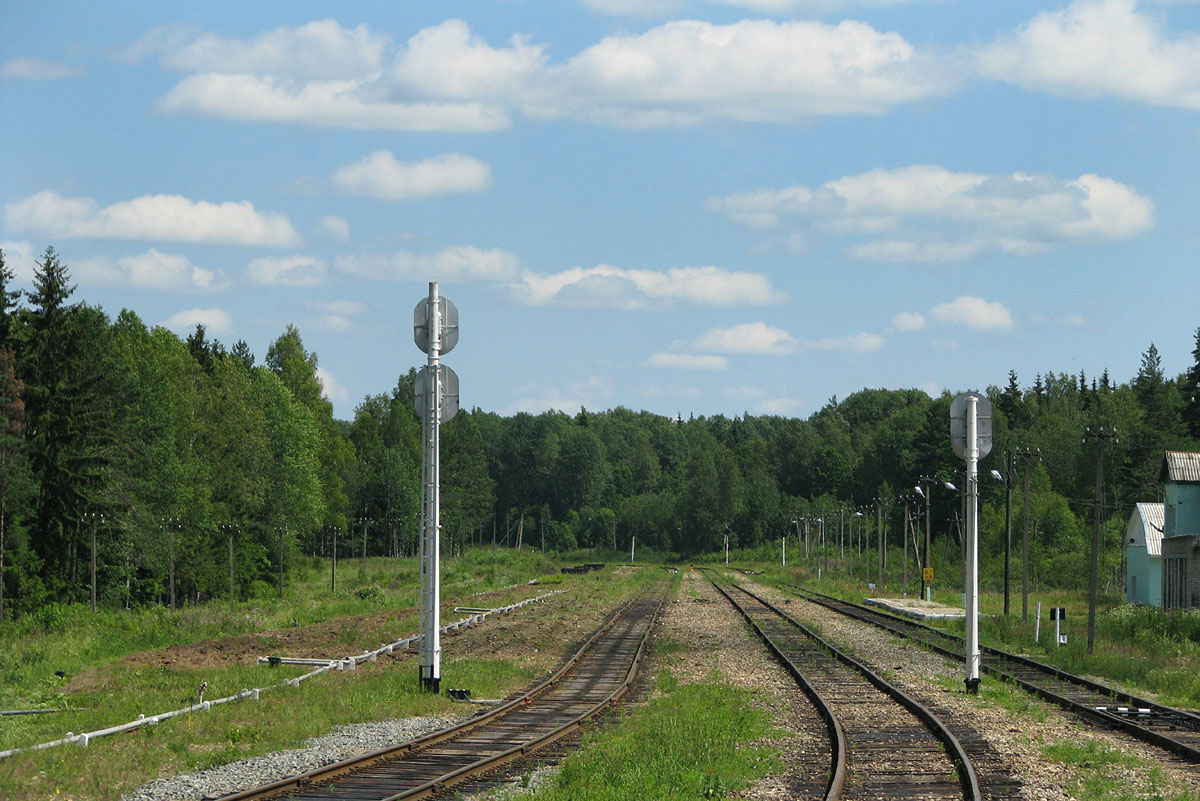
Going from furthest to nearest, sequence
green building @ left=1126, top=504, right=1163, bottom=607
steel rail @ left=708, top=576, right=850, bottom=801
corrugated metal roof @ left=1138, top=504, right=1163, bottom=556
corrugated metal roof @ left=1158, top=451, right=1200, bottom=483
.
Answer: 1. corrugated metal roof @ left=1138, top=504, right=1163, bottom=556
2. green building @ left=1126, top=504, right=1163, bottom=607
3. corrugated metal roof @ left=1158, top=451, right=1200, bottom=483
4. steel rail @ left=708, top=576, right=850, bottom=801

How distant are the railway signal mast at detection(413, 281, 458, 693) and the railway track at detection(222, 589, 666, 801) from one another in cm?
170

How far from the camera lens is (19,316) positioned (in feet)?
170

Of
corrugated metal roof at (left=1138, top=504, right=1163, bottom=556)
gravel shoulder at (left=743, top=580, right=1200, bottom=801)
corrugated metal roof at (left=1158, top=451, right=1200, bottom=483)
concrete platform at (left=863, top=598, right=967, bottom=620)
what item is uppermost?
corrugated metal roof at (left=1158, top=451, right=1200, bottom=483)

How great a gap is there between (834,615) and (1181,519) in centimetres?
1448

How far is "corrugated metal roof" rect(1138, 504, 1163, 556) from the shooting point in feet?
170

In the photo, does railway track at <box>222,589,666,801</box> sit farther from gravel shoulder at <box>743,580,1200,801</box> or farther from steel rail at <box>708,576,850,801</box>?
gravel shoulder at <box>743,580,1200,801</box>

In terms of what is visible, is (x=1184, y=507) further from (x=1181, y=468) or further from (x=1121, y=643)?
(x=1121, y=643)

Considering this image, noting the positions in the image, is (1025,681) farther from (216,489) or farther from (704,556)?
(704,556)

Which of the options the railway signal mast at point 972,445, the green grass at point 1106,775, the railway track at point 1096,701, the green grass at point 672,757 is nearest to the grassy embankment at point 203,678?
the green grass at point 672,757

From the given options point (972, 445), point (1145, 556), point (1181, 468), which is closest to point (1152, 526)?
point (1145, 556)

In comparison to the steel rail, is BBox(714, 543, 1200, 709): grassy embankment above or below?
below

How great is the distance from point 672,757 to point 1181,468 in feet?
135

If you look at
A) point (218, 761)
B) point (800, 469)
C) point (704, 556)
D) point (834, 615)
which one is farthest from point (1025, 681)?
point (800, 469)

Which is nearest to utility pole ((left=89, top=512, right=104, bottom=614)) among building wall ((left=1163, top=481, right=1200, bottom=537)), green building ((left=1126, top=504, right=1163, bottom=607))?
building wall ((left=1163, top=481, right=1200, bottom=537))
